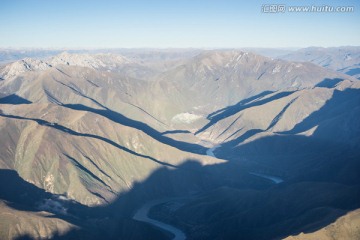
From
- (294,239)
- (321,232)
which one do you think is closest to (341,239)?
(321,232)

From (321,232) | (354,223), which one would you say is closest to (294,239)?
(321,232)

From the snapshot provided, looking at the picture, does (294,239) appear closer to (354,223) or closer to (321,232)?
(321,232)

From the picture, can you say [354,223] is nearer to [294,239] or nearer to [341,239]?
[341,239]

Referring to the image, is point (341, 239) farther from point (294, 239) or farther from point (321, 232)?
point (294, 239)
